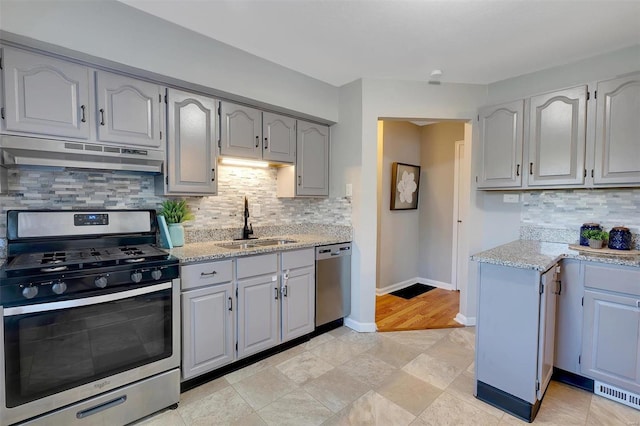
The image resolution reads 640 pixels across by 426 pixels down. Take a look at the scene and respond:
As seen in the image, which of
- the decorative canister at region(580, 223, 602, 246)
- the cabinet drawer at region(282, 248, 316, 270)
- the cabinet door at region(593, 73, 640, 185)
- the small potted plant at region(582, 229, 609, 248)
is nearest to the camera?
the cabinet door at region(593, 73, 640, 185)

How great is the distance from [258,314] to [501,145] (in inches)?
102

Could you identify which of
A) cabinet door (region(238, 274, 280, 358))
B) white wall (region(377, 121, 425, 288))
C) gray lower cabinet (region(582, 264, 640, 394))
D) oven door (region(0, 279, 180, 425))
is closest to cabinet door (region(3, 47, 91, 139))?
oven door (region(0, 279, 180, 425))

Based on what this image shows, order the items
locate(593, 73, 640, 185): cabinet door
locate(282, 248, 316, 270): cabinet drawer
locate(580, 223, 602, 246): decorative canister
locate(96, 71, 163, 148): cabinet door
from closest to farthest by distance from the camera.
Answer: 1. locate(96, 71, 163, 148): cabinet door
2. locate(593, 73, 640, 185): cabinet door
3. locate(580, 223, 602, 246): decorative canister
4. locate(282, 248, 316, 270): cabinet drawer

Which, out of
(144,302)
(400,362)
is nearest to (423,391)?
(400,362)

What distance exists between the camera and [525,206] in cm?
283

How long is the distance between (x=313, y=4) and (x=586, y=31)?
1.91 meters

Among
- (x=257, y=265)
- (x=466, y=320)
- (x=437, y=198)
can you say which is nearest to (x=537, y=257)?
(x=466, y=320)

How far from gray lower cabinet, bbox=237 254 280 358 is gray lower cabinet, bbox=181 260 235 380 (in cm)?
8

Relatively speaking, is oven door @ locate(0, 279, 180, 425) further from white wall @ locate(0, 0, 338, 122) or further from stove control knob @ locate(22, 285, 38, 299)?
white wall @ locate(0, 0, 338, 122)

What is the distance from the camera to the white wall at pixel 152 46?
62.6 inches

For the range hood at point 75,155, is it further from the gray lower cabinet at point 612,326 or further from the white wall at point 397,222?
the gray lower cabinet at point 612,326

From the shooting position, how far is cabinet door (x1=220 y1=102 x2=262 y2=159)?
2.43 meters

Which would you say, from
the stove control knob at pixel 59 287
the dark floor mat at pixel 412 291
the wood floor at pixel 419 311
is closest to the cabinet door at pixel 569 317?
the wood floor at pixel 419 311

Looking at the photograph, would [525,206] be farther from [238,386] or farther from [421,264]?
[238,386]
